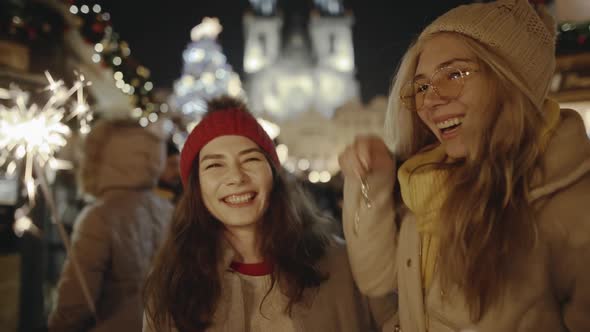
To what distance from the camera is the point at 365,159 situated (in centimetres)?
154

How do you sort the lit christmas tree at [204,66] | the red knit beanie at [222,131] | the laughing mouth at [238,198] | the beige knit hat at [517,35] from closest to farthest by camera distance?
1. the beige knit hat at [517,35]
2. the laughing mouth at [238,198]
3. the red knit beanie at [222,131]
4. the lit christmas tree at [204,66]

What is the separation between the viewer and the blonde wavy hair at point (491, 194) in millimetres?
1319

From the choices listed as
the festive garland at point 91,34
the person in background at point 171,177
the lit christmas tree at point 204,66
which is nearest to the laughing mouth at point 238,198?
the person in background at point 171,177

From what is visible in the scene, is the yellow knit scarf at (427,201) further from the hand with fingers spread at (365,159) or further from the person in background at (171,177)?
the person in background at (171,177)

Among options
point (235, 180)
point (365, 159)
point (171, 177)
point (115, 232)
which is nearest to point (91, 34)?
point (171, 177)

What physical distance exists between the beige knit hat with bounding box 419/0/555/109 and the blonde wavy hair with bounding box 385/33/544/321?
33mm

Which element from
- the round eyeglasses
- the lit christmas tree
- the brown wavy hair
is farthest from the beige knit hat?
the lit christmas tree

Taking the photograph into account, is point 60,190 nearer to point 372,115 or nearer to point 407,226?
point 407,226

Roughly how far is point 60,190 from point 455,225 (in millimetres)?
6065

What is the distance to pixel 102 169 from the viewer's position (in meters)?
3.00

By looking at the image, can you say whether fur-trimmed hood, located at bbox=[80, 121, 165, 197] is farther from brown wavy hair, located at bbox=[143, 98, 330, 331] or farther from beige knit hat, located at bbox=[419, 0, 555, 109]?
beige knit hat, located at bbox=[419, 0, 555, 109]

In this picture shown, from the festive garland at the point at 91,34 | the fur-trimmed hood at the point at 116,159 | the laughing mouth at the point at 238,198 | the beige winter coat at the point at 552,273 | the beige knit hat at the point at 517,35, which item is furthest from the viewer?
the festive garland at the point at 91,34

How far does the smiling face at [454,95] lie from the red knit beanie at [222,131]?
0.86 m

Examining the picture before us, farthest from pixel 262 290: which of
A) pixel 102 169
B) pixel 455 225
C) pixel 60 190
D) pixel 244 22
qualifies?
pixel 244 22
